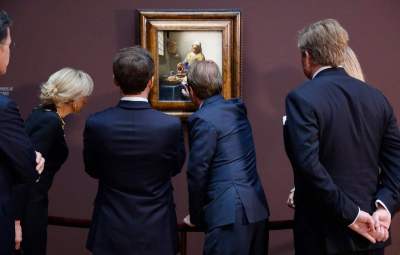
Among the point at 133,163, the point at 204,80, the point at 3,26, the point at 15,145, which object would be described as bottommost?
the point at 133,163

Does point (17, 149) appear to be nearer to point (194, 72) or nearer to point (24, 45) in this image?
point (194, 72)

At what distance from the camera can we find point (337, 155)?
2369 mm

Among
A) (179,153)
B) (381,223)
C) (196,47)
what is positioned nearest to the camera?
(381,223)

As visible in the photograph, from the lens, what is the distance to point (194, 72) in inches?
113

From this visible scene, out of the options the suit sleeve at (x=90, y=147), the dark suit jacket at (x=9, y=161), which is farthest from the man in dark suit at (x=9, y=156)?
the suit sleeve at (x=90, y=147)

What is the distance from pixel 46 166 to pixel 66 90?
17.0 inches

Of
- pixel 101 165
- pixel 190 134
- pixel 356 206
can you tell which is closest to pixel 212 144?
pixel 190 134

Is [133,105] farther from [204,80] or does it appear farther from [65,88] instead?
[65,88]

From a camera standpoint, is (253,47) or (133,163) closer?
(133,163)

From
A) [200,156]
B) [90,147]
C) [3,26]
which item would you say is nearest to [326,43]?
[200,156]

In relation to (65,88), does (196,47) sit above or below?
above

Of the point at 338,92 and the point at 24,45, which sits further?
the point at 24,45

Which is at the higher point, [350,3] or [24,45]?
[350,3]

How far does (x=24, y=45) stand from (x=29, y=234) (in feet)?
4.83
